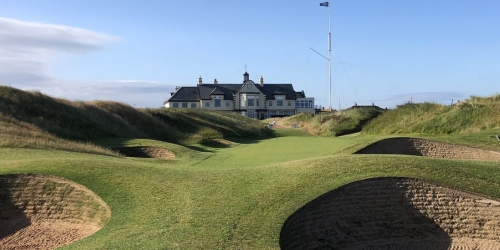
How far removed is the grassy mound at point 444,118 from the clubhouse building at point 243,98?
5137cm

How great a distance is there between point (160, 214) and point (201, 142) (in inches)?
894

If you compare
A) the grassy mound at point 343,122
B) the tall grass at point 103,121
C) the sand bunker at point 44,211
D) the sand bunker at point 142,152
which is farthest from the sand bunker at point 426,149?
the grassy mound at point 343,122

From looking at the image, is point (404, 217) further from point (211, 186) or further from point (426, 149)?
point (426, 149)

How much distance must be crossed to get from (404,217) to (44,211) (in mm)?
10015

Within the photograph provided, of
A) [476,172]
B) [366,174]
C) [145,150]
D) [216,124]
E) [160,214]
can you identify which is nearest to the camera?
[160,214]

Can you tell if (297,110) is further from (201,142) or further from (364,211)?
(364,211)

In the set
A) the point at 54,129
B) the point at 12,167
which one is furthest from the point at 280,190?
the point at 54,129

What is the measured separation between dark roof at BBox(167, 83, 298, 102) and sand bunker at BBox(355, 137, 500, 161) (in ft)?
217

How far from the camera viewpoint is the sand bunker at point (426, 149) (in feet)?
Result: 68.9

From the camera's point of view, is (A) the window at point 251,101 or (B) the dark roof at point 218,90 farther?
(A) the window at point 251,101

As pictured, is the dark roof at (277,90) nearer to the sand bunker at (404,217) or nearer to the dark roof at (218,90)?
the dark roof at (218,90)

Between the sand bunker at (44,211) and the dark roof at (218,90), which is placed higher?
Result: the dark roof at (218,90)

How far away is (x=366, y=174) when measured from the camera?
11.9 metres

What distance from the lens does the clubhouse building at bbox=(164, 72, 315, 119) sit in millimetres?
86750
